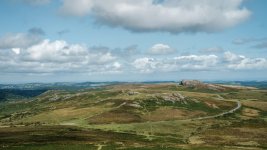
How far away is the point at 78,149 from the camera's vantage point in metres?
110

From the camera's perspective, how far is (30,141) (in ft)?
406

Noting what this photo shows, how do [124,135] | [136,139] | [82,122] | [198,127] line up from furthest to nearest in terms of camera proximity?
[82,122] → [198,127] → [124,135] → [136,139]

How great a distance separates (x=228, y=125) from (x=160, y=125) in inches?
1348

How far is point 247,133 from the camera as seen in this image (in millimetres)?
162250

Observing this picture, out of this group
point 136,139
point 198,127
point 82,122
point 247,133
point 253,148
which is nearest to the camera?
point 253,148

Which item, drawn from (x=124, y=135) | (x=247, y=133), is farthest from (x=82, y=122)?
(x=247, y=133)

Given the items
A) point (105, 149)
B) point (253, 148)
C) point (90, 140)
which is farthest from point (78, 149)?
point (253, 148)

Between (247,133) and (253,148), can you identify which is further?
(247,133)

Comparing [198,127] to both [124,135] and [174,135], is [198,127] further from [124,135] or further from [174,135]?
[124,135]

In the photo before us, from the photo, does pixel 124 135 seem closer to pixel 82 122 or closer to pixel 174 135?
pixel 174 135

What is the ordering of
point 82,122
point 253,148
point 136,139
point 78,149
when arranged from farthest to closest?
1. point 82,122
2. point 136,139
3. point 253,148
4. point 78,149

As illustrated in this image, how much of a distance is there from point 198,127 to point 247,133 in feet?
80.4

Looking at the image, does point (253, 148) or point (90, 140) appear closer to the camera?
point (253, 148)

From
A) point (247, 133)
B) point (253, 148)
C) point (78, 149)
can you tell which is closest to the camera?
point (78, 149)
